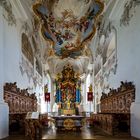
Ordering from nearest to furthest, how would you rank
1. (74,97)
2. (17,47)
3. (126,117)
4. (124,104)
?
(126,117), (124,104), (17,47), (74,97)

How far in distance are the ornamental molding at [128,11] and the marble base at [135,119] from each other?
354 centimetres

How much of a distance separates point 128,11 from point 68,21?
7486mm

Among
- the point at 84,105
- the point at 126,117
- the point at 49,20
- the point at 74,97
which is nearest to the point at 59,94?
the point at 74,97

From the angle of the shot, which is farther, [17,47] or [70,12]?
[70,12]

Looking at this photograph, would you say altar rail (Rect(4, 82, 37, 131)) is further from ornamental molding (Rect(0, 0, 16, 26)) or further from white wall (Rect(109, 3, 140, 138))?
white wall (Rect(109, 3, 140, 138))

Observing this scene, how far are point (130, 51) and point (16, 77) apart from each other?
5.28 metres

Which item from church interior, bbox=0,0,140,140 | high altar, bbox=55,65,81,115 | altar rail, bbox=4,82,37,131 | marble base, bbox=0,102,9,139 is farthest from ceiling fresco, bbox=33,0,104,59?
marble base, bbox=0,102,9,139

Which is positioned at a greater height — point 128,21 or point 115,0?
point 115,0

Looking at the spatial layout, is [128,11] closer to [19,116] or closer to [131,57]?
[131,57]

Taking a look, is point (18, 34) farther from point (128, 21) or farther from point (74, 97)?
point (74, 97)

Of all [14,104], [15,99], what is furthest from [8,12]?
[14,104]

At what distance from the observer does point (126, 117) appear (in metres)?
11.4

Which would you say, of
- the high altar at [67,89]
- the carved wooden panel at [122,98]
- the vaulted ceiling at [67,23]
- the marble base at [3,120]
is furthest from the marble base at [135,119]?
the high altar at [67,89]

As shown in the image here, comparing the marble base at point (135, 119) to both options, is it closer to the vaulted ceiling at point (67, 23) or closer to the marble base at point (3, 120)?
the marble base at point (3, 120)
